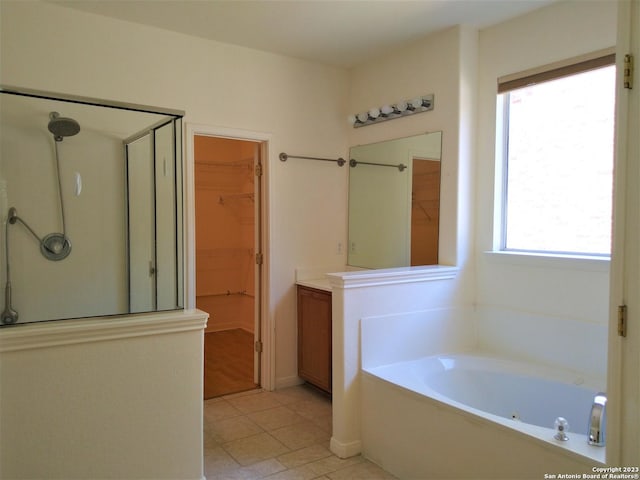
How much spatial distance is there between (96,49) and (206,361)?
9.12 ft

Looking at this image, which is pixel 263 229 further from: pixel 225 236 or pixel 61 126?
pixel 225 236

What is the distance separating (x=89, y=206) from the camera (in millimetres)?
2715

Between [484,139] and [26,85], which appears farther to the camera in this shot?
[484,139]

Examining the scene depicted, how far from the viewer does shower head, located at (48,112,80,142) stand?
101 inches

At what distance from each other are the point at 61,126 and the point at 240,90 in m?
1.41

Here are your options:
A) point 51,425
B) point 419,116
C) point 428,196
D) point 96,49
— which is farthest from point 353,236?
point 51,425

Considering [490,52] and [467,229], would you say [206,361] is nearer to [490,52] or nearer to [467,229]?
[467,229]

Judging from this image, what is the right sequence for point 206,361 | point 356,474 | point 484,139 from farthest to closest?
point 206,361 < point 484,139 < point 356,474

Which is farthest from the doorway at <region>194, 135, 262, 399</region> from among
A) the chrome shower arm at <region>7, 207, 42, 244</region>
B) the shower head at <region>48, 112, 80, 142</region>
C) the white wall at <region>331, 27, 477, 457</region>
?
the chrome shower arm at <region>7, 207, 42, 244</region>

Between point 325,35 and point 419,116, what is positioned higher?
point 325,35

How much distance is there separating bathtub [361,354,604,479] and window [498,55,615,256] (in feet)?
2.69

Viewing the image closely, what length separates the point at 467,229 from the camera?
332 cm

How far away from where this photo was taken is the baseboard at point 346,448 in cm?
277

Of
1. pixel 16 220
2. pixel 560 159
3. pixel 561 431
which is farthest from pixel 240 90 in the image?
pixel 561 431
